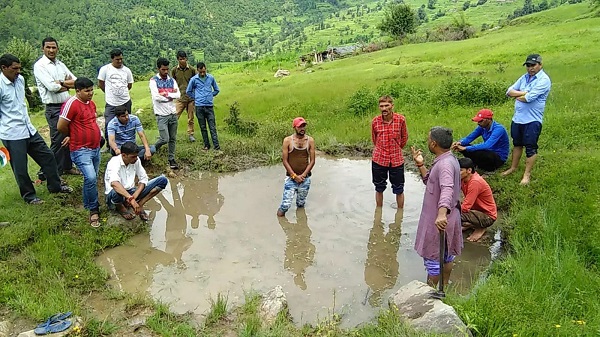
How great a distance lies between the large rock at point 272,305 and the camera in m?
4.43

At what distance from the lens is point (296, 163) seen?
7105mm

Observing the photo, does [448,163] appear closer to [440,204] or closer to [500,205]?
[440,204]

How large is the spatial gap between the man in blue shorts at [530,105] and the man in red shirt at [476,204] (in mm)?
1594

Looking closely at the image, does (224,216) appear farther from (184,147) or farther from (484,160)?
(484,160)

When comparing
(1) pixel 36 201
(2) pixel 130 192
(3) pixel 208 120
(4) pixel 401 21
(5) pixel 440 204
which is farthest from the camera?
(4) pixel 401 21

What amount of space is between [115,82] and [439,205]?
659cm

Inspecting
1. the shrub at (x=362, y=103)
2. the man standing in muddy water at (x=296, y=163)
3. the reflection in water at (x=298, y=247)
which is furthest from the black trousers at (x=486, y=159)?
the shrub at (x=362, y=103)

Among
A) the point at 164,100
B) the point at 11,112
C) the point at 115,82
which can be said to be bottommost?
the point at 164,100

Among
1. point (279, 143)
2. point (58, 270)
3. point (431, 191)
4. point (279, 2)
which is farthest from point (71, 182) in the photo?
point (279, 2)

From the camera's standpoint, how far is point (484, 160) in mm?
7910

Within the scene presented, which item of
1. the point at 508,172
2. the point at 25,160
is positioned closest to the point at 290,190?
the point at 508,172

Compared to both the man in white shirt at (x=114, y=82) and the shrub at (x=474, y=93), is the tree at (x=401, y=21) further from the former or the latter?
the man in white shirt at (x=114, y=82)

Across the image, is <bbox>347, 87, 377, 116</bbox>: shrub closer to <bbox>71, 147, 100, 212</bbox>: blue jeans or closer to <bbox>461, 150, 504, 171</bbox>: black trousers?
<bbox>461, 150, 504, 171</bbox>: black trousers

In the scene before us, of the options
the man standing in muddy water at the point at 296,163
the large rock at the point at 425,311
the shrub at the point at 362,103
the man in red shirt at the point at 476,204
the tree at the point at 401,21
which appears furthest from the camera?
the tree at the point at 401,21
